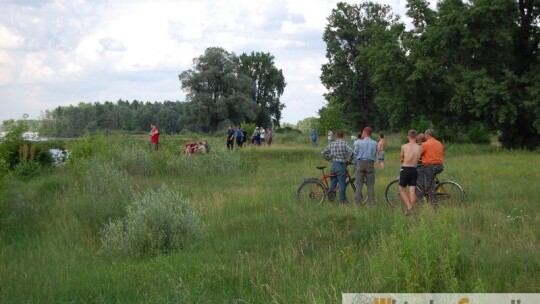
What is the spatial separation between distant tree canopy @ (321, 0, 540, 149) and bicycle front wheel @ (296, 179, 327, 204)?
20.7 m

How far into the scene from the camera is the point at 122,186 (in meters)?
18.2

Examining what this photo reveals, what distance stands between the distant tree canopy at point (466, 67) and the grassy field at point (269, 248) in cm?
1564

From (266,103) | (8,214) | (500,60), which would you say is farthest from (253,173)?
(266,103)

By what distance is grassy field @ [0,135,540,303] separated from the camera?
782 centimetres

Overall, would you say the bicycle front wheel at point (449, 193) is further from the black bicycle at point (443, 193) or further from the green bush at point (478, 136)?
the green bush at point (478, 136)

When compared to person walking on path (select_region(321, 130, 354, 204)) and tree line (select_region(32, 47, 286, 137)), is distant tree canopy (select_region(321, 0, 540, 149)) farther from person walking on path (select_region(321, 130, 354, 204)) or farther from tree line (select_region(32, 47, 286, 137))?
tree line (select_region(32, 47, 286, 137))

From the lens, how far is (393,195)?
52.2ft

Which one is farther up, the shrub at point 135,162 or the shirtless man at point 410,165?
the shirtless man at point 410,165

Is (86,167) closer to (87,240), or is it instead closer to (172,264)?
(87,240)

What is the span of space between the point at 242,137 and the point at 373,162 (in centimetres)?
2614

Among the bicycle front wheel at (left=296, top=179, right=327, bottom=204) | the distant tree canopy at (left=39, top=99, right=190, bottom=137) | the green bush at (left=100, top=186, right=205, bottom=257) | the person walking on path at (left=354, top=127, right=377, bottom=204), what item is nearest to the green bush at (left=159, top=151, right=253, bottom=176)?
the bicycle front wheel at (left=296, top=179, right=327, bottom=204)

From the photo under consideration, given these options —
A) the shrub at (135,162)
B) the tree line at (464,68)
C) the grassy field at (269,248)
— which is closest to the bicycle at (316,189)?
the grassy field at (269,248)

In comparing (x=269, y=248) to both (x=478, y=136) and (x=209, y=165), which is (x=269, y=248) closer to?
(x=209, y=165)

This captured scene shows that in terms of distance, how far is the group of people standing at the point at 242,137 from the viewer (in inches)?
1463
